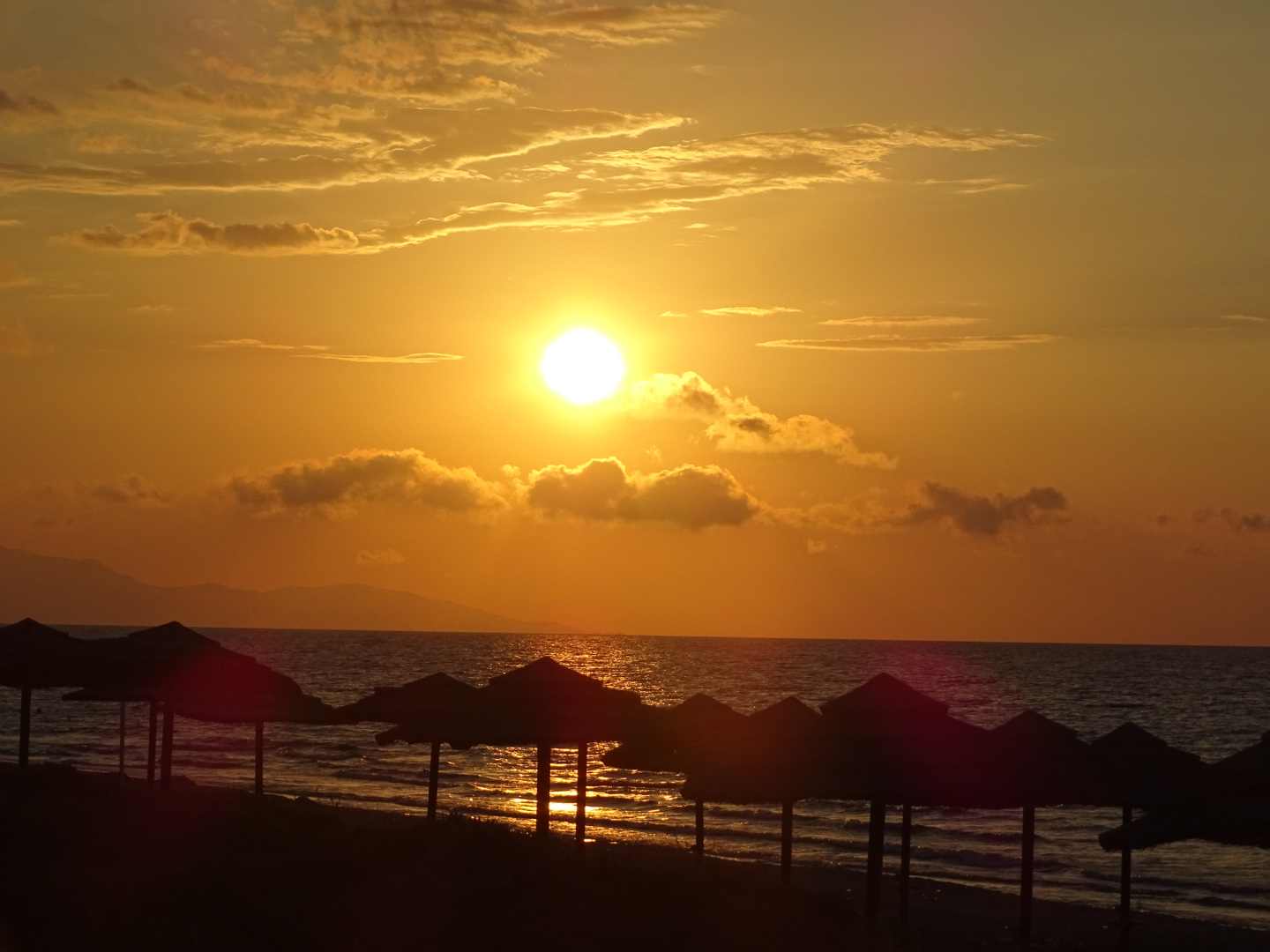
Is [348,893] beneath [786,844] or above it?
above

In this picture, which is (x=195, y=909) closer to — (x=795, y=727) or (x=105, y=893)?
(x=105, y=893)

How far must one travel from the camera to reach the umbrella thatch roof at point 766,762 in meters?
18.3

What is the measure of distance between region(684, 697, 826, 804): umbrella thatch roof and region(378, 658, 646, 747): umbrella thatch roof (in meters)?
2.61

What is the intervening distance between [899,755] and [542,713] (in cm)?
605

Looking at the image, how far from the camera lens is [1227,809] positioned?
46.7ft

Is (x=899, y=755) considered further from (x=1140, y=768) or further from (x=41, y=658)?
(x=41, y=658)

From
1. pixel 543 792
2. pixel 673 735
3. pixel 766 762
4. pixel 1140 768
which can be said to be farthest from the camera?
pixel 543 792

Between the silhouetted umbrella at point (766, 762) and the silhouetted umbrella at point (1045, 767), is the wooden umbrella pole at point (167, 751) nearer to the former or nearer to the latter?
the silhouetted umbrella at point (766, 762)

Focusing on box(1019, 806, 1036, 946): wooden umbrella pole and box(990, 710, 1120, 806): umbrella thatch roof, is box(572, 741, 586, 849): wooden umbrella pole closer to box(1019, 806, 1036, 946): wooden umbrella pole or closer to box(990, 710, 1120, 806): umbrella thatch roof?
box(1019, 806, 1036, 946): wooden umbrella pole

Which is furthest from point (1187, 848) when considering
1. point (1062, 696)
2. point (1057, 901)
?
point (1062, 696)

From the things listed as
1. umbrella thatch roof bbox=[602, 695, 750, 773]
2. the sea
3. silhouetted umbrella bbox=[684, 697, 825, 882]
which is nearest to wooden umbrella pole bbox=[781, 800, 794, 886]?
umbrella thatch roof bbox=[602, 695, 750, 773]

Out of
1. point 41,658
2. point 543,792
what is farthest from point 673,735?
point 41,658

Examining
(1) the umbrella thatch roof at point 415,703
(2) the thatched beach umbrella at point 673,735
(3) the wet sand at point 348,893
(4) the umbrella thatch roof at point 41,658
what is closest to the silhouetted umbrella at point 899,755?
(3) the wet sand at point 348,893

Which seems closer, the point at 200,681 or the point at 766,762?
the point at 766,762
